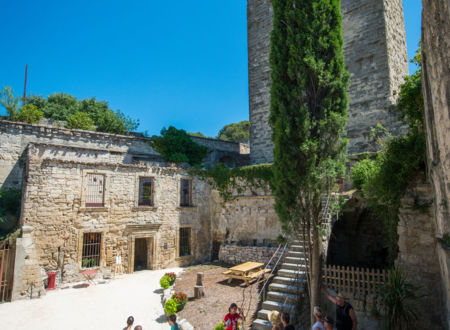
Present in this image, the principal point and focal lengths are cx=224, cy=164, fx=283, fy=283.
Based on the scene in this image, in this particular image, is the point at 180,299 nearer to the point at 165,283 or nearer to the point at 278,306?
the point at 165,283

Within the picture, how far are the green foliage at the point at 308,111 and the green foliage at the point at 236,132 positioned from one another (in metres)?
36.5

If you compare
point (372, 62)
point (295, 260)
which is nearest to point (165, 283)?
point (295, 260)

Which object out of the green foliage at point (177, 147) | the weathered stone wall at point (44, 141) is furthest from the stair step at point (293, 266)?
the weathered stone wall at point (44, 141)

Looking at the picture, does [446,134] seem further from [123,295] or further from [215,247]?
[215,247]

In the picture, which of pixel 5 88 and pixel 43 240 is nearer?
pixel 43 240

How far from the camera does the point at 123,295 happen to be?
10312 millimetres

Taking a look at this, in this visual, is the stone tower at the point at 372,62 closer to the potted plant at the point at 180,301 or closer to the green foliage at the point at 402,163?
the green foliage at the point at 402,163

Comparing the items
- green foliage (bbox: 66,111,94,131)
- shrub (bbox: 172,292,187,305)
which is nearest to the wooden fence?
shrub (bbox: 172,292,187,305)

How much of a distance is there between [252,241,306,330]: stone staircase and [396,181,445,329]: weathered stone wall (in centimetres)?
240

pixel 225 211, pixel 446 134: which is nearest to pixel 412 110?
pixel 446 134

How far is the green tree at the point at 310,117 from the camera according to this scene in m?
6.45

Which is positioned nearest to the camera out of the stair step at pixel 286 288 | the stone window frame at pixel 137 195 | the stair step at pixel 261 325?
the stair step at pixel 261 325

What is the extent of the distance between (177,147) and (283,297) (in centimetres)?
1212

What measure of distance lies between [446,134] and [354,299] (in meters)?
5.27
